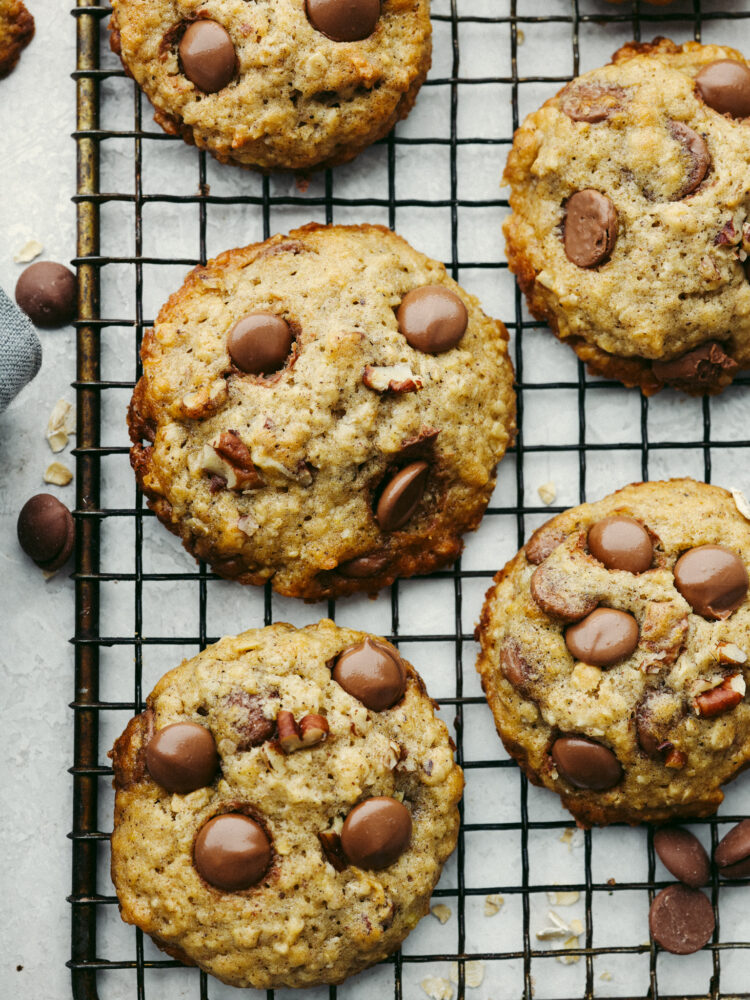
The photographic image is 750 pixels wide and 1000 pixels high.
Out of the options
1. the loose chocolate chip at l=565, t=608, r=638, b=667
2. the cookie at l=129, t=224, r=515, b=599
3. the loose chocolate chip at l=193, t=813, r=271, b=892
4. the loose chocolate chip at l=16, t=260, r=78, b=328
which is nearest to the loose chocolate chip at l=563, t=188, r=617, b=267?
the cookie at l=129, t=224, r=515, b=599

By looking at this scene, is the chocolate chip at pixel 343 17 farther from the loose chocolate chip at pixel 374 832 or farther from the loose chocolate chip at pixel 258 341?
the loose chocolate chip at pixel 374 832

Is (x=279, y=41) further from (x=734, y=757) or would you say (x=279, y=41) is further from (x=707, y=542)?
(x=734, y=757)

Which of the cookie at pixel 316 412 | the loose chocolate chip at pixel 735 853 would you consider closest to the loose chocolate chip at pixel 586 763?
the loose chocolate chip at pixel 735 853

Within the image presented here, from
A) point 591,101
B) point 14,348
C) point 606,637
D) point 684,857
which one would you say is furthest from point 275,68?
point 684,857

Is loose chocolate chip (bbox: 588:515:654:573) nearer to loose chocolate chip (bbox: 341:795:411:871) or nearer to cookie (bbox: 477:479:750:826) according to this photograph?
cookie (bbox: 477:479:750:826)

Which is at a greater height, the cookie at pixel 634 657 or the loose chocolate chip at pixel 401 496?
the loose chocolate chip at pixel 401 496
